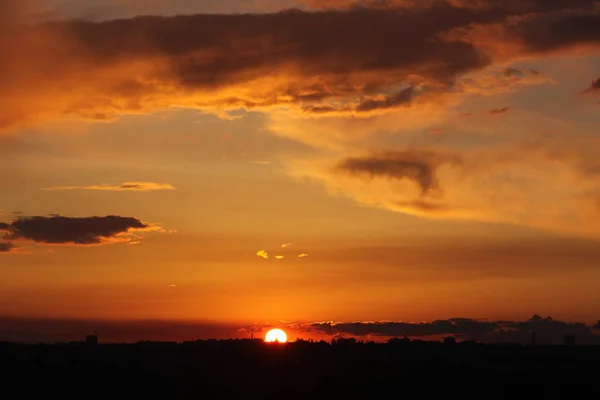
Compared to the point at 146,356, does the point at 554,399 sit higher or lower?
lower

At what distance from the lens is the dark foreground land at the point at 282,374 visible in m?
129

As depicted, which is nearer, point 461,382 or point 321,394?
point 321,394

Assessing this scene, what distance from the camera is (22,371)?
14125cm

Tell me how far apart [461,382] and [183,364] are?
148 feet

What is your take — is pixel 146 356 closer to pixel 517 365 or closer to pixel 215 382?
pixel 215 382

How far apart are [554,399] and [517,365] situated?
34.3 metres

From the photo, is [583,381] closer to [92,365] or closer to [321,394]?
[321,394]

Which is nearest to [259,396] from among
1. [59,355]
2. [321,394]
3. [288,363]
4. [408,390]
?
[321,394]

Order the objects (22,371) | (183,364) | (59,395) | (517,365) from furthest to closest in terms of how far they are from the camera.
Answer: (517,365) → (183,364) → (22,371) → (59,395)

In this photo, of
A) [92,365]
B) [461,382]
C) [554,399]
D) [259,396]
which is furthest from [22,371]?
[554,399]

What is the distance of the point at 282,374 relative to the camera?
146 meters

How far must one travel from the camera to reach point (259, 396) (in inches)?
5044

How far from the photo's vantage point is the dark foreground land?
129 metres

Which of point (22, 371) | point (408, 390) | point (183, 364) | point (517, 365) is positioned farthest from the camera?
point (517, 365)
